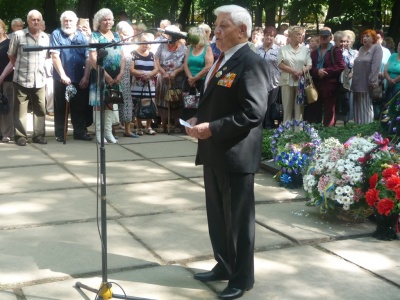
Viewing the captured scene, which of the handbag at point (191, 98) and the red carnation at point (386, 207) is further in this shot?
the handbag at point (191, 98)

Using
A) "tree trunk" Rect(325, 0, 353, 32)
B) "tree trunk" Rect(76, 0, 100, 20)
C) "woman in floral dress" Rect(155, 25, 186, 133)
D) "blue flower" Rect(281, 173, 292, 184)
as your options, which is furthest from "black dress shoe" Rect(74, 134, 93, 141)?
"tree trunk" Rect(325, 0, 353, 32)

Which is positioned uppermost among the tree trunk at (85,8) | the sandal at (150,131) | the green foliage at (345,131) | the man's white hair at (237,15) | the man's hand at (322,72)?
the tree trunk at (85,8)

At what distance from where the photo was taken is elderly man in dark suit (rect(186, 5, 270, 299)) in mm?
4207

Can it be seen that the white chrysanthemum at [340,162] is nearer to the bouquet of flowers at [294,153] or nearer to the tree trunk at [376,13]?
the bouquet of flowers at [294,153]

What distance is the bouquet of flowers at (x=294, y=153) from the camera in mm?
7516

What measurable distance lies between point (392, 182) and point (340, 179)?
60 cm

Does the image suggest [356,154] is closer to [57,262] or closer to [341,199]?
[341,199]

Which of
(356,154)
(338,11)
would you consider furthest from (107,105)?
(338,11)

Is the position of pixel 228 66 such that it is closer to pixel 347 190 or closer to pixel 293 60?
pixel 347 190

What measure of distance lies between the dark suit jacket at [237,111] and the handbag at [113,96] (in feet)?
A: 15.1

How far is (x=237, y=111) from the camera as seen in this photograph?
4.30 meters

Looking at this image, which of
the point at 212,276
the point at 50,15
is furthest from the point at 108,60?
the point at 50,15

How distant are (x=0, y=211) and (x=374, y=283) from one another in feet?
11.9

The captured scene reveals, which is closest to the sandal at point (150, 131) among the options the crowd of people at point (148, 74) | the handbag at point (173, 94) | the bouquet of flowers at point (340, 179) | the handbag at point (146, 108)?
the crowd of people at point (148, 74)
